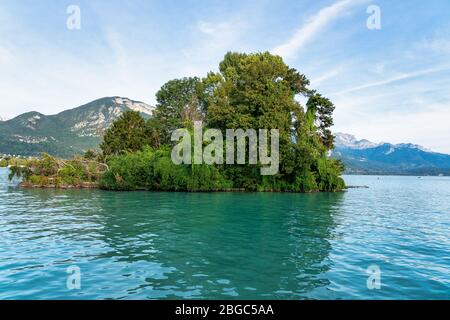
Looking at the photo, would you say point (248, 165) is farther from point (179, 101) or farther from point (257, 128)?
point (179, 101)

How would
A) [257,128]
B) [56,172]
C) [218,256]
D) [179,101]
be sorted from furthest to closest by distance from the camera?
1. [179,101]
2. [56,172]
3. [257,128]
4. [218,256]

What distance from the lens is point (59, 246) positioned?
14.0 metres

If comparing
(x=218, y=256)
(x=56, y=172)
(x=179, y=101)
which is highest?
(x=179, y=101)

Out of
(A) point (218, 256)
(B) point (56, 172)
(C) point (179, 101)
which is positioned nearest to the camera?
(A) point (218, 256)

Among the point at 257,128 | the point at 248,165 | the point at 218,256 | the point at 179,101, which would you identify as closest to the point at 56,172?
the point at 179,101

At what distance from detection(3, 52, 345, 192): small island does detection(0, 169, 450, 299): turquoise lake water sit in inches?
937

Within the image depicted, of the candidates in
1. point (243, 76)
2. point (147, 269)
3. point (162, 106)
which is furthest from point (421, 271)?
point (162, 106)

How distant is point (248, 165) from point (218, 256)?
1395 inches

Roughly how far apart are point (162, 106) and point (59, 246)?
54.2 meters

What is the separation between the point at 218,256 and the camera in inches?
504

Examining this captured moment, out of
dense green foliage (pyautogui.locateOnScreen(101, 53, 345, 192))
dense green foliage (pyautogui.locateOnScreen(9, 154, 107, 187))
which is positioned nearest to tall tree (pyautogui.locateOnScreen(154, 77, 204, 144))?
dense green foliage (pyautogui.locateOnScreen(101, 53, 345, 192))

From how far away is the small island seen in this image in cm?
4712

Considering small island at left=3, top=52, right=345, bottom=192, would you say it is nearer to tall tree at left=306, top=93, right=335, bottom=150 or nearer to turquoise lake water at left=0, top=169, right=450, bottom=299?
tall tree at left=306, top=93, right=335, bottom=150
